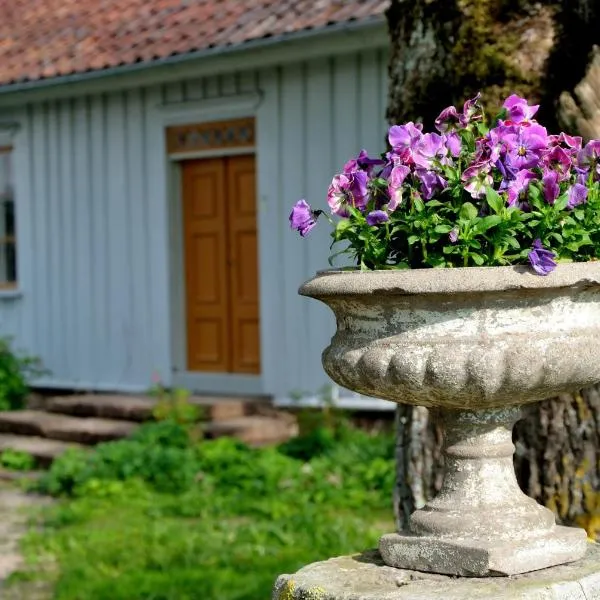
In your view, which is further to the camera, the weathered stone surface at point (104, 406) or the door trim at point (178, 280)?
the door trim at point (178, 280)

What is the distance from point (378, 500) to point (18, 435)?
4.49m

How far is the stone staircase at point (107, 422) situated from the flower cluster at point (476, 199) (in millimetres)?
7064

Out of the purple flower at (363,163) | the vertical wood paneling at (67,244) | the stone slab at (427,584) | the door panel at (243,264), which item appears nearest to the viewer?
the stone slab at (427,584)

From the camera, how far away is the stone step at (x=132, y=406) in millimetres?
10922

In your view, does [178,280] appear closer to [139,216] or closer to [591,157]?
[139,216]

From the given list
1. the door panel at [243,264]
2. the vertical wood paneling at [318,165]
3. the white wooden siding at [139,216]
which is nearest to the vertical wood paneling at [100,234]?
the white wooden siding at [139,216]

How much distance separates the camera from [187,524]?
7.88m

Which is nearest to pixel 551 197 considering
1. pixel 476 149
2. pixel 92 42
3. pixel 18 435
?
pixel 476 149

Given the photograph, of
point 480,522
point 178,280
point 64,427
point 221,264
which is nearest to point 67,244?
point 178,280

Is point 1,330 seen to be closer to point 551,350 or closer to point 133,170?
point 133,170

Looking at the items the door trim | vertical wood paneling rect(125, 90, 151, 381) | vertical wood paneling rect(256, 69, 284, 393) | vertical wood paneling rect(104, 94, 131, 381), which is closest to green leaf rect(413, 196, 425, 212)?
vertical wood paneling rect(256, 69, 284, 393)

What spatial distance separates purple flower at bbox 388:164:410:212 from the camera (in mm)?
3266

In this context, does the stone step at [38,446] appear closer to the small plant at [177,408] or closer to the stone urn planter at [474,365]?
the small plant at [177,408]

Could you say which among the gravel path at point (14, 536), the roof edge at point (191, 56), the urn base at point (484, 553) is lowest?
the gravel path at point (14, 536)
